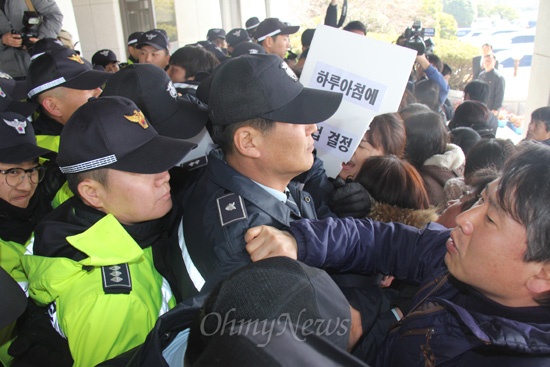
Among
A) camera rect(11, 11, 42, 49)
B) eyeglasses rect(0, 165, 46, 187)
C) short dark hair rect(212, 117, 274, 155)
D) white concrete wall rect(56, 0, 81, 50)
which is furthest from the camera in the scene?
white concrete wall rect(56, 0, 81, 50)

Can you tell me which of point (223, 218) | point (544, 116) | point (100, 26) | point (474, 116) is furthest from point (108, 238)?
point (100, 26)

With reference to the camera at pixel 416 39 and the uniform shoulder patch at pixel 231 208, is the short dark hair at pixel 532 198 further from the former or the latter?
the camera at pixel 416 39

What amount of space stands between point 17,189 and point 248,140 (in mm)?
1298

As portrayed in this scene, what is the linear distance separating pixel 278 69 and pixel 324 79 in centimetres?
102

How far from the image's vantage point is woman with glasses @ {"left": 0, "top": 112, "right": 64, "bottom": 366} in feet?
6.61

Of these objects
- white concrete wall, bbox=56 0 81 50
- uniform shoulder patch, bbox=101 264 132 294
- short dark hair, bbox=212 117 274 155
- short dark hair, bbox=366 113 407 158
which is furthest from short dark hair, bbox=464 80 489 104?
white concrete wall, bbox=56 0 81 50

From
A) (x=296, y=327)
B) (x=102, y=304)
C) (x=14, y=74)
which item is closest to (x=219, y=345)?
(x=296, y=327)

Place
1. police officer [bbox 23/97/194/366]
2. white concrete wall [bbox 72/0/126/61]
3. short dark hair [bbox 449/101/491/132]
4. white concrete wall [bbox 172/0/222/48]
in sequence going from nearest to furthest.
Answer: police officer [bbox 23/97/194/366] → short dark hair [bbox 449/101/491/132] → white concrete wall [bbox 72/0/126/61] → white concrete wall [bbox 172/0/222/48]

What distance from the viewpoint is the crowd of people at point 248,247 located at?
2.75 ft

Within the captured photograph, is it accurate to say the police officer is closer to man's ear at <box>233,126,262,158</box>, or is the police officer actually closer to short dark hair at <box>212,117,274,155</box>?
short dark hair at <box>212,117,274,155</box>

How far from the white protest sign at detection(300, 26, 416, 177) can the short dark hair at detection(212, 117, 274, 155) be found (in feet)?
3.29

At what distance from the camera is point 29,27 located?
498cm

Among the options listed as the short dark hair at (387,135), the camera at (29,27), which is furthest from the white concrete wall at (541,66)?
the camera at (29,27)

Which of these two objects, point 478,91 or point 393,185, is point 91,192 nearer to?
point 393,185
